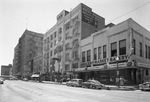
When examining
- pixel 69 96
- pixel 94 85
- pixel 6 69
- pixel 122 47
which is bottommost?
pixel 6 69

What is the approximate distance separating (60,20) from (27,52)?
5114cm

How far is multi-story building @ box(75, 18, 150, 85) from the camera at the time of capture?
3003cm

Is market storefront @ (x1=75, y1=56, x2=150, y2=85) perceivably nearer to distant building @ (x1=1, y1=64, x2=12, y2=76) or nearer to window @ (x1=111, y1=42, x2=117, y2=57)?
window @ (x1=111, y1=42, x2=117, y2=57)

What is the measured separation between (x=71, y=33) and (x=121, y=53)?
23.2 metres

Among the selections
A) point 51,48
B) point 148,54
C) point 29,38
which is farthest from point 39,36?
point 148,54

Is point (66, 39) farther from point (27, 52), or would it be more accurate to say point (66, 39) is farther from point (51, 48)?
point (27, 52)

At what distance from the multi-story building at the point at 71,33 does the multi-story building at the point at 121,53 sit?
713 cm

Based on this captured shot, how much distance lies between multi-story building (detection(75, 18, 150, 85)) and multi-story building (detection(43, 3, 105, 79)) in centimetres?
713

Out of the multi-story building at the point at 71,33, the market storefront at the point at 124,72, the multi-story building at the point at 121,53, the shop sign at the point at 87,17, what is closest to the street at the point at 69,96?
the market storefront at the point at 124,72

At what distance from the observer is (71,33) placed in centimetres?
5222

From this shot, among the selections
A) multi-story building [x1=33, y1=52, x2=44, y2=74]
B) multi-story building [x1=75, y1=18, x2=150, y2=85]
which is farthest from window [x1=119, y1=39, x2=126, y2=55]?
multi-story building [x1=33, y1=52, x2=44, y2=74]

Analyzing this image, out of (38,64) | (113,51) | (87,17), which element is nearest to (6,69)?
(38,64)

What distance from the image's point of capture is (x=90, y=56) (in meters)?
41.9

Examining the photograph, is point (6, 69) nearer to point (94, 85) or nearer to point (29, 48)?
point (29, 48)
